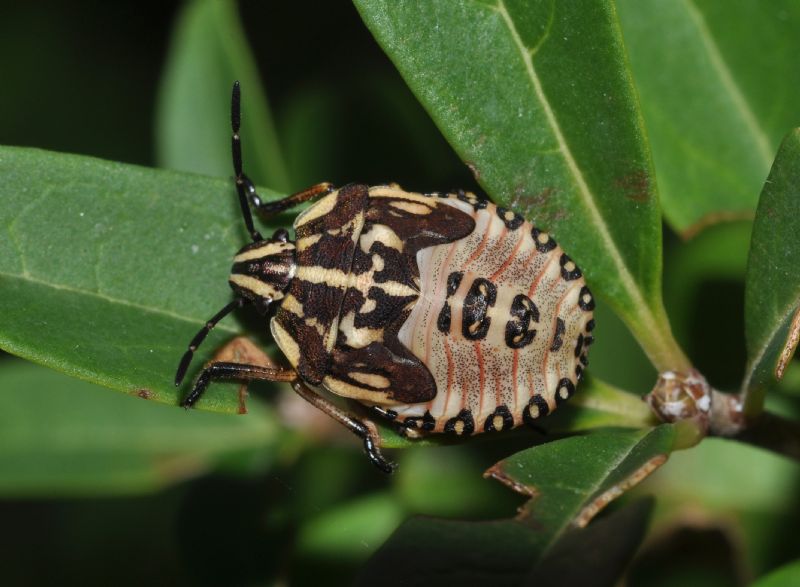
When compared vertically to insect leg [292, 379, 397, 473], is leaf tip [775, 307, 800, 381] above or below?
above

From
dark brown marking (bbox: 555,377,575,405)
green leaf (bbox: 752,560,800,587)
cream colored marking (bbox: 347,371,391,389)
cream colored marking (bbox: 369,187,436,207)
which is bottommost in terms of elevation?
green leaf (bbox: 752,560,800,587)

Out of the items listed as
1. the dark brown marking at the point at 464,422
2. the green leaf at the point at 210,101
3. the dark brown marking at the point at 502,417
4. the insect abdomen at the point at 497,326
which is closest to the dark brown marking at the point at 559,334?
the insect abdomen at the point at 497,326

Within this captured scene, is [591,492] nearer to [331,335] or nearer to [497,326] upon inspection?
[497,326]

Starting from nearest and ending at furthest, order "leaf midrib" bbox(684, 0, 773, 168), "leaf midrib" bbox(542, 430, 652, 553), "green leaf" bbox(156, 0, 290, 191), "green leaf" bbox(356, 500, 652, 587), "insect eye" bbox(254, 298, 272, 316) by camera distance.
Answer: "green leaf" bbox(356, 500, 652, 587) < "leaf midrib" bbox(542, 430, 652, 553) < "insect eye" bbox(254, 298, 272, 316) < "leaf midrib" bbox(684, 0, 773, 168) < "green leaf" bbox(156, 0, 290, 191)

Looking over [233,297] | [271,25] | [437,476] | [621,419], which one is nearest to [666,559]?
[437,476]

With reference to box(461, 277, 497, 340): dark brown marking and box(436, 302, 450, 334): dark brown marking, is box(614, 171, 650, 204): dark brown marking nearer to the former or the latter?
box(461, 277, 497, 340): dark brown marking

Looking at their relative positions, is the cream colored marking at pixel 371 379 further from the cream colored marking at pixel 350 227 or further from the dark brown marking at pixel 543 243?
the dark brown marking at pixel 543 243

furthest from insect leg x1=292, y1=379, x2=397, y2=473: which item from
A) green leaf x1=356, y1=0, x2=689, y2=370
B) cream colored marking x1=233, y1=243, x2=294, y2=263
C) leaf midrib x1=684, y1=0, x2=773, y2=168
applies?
leaf midrib x1=684, y1=0, x2=773, y2=168
